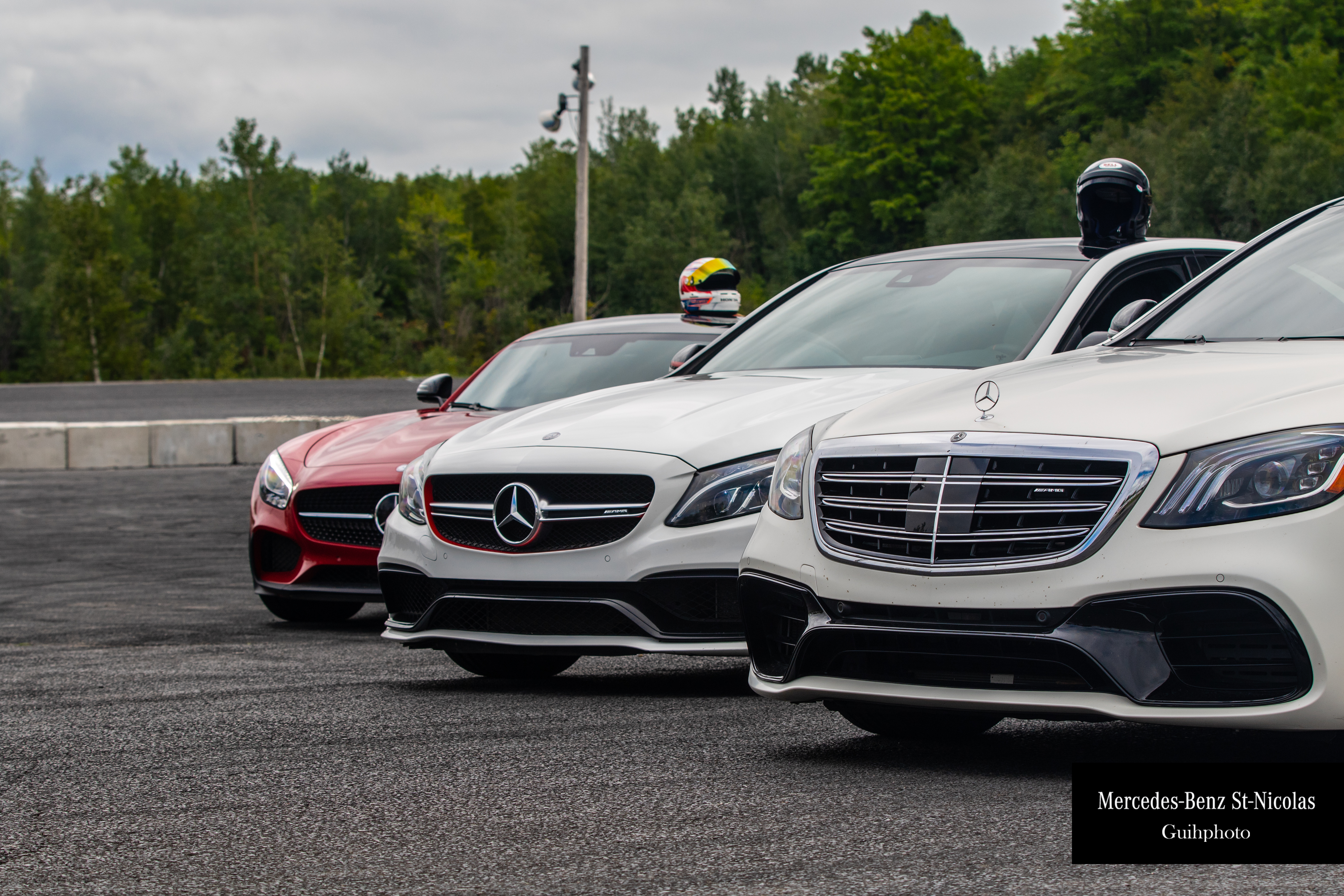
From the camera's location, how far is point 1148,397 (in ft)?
12.6

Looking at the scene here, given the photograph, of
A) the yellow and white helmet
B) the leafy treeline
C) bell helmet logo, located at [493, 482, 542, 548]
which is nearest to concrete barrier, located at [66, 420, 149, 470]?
the yellow and white helmet

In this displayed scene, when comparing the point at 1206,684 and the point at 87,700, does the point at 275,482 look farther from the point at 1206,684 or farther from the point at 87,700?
the point at 1206,684

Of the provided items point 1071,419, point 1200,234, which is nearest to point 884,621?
point 1071,419

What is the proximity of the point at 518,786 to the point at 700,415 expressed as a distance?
1832 millimetres

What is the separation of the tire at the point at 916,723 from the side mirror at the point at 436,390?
476cm

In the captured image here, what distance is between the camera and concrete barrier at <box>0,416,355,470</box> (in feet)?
73.4

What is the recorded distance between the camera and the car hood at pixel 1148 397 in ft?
11.7

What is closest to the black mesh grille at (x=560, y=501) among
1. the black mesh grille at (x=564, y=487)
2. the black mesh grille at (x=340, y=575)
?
the black mesh grille at (x=564, y=487)

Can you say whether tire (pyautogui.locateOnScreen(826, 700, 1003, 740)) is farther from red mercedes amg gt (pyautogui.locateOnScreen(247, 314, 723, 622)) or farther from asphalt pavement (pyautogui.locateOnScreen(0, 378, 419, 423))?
asphalt pavement (pyautogui.locateOnScreen(0, 378, 419, 423))

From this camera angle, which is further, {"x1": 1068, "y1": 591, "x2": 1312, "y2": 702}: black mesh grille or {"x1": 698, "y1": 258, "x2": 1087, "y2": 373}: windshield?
{"x1": 698, "y1": 258, "x2": 1087, "y2": 373}: windshield

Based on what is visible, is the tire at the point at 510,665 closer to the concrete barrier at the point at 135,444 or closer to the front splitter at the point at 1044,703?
the front splitter at the point at 1044,703

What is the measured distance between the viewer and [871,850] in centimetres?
343

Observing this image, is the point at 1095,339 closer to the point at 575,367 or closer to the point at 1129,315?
the point at 1129,315

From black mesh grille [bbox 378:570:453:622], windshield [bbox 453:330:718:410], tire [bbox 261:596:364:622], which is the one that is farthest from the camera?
windshield [bbox 453:330:718:410]
